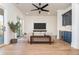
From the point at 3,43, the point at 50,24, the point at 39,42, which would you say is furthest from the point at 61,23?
the point at 3,43

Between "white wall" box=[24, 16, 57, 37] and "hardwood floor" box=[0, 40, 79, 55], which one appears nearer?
"hardwood floor" box=[0, 40, 79, 55]

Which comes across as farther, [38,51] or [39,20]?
[39,20]

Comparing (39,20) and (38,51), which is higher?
(39,20)

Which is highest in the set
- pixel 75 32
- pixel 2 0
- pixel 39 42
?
pixel 2 0

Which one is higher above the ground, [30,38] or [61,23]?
[61,23]

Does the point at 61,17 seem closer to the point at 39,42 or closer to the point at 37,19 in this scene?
the point at 39,42

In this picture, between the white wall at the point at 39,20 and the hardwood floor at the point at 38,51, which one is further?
the white wall at the point at 39,20

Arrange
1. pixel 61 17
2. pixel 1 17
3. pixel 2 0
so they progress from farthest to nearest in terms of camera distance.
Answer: pixel 61 17
pixel 1 17
pixel 2 0

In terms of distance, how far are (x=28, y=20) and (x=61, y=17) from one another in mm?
5766

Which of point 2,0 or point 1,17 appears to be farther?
point 1,17

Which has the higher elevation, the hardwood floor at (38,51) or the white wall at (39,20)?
the white wall at (39,20)

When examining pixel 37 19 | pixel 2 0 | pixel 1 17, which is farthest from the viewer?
pixel 37 19

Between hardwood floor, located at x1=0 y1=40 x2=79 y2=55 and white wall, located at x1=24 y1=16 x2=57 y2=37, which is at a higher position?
white wall, located at x1=24 y1=16 x2=57 y2=37

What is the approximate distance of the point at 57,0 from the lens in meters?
2.87
